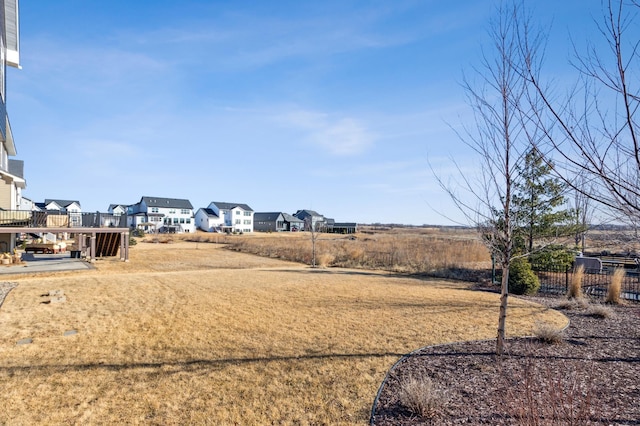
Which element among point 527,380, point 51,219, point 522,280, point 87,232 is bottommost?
point 522,280

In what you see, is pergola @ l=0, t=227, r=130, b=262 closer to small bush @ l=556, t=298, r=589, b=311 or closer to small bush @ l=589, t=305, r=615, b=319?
small bush @ l=556, t=298, r=589, b=311

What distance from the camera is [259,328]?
805 centimetres

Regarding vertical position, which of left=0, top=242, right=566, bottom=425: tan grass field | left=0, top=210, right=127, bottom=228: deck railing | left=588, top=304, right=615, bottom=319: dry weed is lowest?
left=0, top=242, right=566, bottom=425: tan grass field

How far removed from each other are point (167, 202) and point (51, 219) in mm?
51954

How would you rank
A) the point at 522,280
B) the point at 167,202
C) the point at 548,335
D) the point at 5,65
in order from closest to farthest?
the point at 548,335
the point at 522,280
the point at 5,65
the point at 167,202

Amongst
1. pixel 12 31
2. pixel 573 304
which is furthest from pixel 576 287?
pixel 12 31

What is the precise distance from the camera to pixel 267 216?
8288 centimetres

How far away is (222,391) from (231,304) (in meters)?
5.25

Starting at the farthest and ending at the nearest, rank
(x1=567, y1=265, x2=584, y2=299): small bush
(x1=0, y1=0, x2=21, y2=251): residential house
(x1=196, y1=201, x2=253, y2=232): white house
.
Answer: (x1=196, y1=201, x2=253, y2=232): white house < (x1=0, y1=0, x2=21, y2=251): residential house < (x1=567, y1=265, x2=584, y2=299): small bush

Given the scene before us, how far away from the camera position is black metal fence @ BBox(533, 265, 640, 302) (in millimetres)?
12359

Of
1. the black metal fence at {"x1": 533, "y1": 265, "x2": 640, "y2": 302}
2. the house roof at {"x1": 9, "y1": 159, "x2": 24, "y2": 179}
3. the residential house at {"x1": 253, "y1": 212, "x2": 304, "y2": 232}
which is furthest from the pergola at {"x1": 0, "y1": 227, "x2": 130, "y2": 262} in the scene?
the residential house at {"x1": 253, "y1": 212, "x2": 304, "y2": 232}

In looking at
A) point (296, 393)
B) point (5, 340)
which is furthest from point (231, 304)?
point (296, 393)

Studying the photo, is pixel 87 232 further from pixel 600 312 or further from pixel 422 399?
pixel 600 312

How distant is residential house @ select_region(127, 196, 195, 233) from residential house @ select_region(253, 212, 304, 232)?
55.8ft
